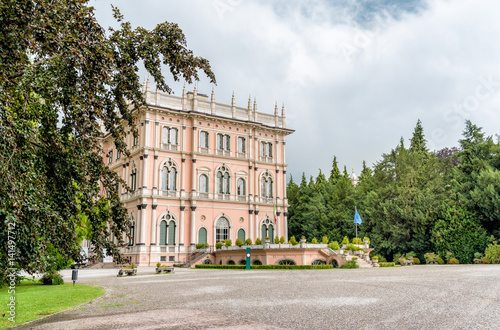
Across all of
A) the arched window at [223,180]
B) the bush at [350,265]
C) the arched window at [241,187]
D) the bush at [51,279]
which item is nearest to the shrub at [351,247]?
the bush at [350,265]

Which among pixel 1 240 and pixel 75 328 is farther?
pixel 75 328

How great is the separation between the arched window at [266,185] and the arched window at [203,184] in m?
6.76

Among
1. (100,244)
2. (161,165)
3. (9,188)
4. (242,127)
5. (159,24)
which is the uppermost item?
(242,127)

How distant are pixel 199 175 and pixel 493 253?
90.8ft

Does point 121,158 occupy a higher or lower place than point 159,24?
higher

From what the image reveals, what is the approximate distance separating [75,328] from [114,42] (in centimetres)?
520

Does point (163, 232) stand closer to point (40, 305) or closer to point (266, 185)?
point (266, 185)

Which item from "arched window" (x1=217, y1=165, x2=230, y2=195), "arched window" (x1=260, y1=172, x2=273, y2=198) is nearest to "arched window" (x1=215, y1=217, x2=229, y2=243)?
"arched window" (x1=217, y1=165, x2=230, y2=195)

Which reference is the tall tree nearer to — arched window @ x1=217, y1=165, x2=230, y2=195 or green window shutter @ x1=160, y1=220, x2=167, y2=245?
green window shutter @ x1=160, y1=220, x2=167, y2=245

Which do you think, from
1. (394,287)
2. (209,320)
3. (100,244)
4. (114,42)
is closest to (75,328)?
(100,244)

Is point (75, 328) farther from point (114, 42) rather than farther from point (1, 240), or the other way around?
point (114, 42)

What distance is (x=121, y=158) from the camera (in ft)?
155

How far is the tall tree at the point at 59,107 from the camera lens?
5359mm

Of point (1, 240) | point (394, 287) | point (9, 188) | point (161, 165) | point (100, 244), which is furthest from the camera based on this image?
point (161, 165)
